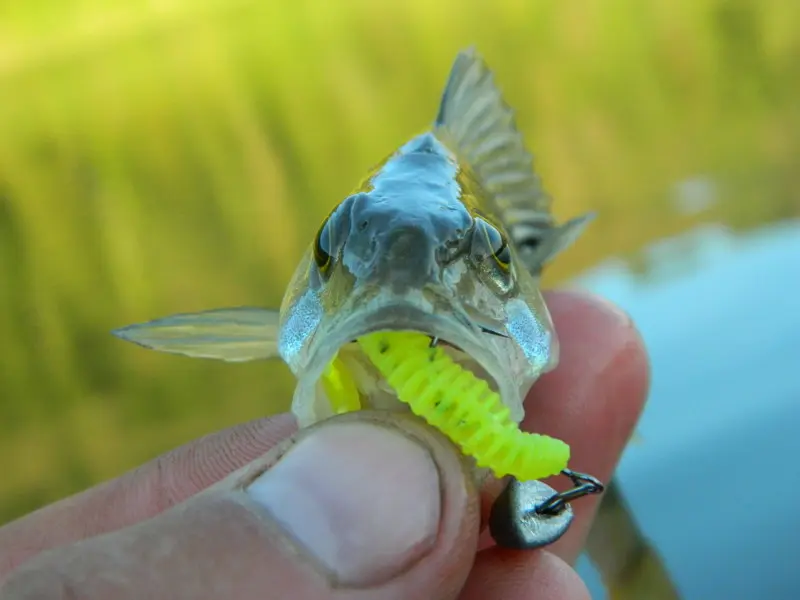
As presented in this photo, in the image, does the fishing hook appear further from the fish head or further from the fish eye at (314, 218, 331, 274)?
the fish eye at (314, 218, 331, 274)

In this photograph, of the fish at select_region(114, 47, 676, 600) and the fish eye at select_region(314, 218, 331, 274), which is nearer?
the fish at select_region(114, 47, 676, 600)

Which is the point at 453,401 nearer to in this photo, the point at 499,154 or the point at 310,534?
the point at 310,534

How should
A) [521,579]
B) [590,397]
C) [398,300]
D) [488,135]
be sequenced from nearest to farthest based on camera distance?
[398,300] → [521,579] → [590,397] → [488,135]

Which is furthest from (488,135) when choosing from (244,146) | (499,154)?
(244,146)

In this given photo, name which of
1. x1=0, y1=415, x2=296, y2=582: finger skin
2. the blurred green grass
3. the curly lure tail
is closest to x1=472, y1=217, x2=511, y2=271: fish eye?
the curly lure tail

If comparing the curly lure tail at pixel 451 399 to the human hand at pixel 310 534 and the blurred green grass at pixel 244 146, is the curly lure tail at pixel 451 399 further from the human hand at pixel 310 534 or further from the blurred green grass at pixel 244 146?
the blurred green grass at pixel 244 146

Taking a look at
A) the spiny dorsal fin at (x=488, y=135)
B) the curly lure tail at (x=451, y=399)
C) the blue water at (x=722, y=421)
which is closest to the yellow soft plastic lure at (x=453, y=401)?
the curly lure tail at (x=451, y=399)

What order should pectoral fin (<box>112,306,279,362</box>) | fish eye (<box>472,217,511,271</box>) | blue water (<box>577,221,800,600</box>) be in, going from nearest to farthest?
fish eye (<box>472,217,511,271</box>) < pectoral fin (<box>112,306,279,362</box>) < blue water (<box>577,221,800,600</box>)
